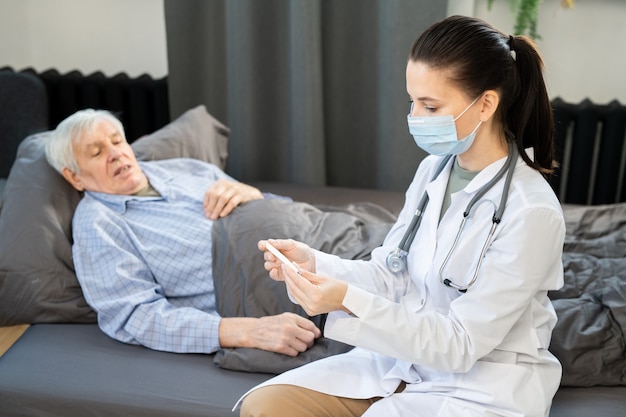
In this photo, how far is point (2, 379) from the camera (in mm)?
1707

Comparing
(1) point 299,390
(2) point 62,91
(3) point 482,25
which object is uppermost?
(3) point 482,25

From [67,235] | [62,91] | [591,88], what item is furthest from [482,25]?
[62,91]

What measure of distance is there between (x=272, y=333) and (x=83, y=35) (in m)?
2.02

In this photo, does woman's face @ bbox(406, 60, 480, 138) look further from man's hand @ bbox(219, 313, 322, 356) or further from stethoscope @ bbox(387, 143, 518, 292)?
man's hand @ bbox(219, 313, 322, 356)

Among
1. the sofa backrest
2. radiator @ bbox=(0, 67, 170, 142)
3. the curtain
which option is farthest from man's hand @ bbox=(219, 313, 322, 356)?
radiator @ bbox=(0, 67, 170, 142)

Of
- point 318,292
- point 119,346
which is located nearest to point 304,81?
point 119,346

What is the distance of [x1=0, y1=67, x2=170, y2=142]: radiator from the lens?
313 cm

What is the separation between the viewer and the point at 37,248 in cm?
200

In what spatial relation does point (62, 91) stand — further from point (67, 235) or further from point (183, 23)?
point (67, 235)

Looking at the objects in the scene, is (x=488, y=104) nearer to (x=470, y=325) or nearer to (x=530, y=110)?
(x=530, y=110)

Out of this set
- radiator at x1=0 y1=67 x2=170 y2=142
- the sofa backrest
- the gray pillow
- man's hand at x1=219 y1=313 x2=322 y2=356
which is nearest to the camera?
man's hand at x1=219 y1=313 x2=322 y2=356

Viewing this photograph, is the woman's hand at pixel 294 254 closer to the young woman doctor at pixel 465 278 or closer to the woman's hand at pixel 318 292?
the young woman doctor at pixel 465 278

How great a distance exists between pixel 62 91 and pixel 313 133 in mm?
1113

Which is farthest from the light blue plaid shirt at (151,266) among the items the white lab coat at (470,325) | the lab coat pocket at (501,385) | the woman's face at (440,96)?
the woman's face at (440,96)
